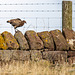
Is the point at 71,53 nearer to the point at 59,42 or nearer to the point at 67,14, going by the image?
the point at 59,42

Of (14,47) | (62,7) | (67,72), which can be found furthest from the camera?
(62,7)

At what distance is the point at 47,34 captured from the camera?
7.51 meters

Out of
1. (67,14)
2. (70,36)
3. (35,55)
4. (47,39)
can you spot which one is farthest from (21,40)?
(67,14)

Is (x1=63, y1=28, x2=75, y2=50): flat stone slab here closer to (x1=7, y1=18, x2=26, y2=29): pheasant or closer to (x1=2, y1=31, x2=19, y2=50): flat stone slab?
(x1=7, y1=18, x2=26, y2=29): pheasant

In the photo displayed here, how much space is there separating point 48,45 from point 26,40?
797 millimetres

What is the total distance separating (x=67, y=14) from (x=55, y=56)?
1.64 m

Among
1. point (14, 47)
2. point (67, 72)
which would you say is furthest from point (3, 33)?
point (67, 72)

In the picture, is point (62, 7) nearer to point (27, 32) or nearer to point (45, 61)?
point (27, 32)

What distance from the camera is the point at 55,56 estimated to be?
7.32 m

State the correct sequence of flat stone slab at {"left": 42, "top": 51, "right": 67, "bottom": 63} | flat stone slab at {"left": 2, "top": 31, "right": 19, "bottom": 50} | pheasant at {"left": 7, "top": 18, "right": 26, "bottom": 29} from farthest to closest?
pheasant at {"left": 7, "top": 18, "right": 26, "bottom": 29} → flat stone slab at {"left": 42, "top": 51, "right": 67, "bottom": 63} → flat stone slab at {"left": 2, "top": 31, "right": 19, "bottom": 50}

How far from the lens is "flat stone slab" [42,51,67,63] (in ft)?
23.8

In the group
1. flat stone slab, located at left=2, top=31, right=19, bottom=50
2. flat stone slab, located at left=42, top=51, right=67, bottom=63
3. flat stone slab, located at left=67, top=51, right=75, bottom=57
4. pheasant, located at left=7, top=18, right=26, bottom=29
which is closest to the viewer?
flat stone slab, located at left=2, top=31, right=19, bottom=50

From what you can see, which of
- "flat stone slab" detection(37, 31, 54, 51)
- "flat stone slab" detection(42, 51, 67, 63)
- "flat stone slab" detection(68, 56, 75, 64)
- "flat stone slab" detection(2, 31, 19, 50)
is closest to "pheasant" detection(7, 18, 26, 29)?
"flat stone slab" detection(2, 31, 19, 50)

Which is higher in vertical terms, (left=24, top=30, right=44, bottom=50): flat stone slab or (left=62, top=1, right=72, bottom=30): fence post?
(left=62, top=1, right=72, bottom=30): fence post
